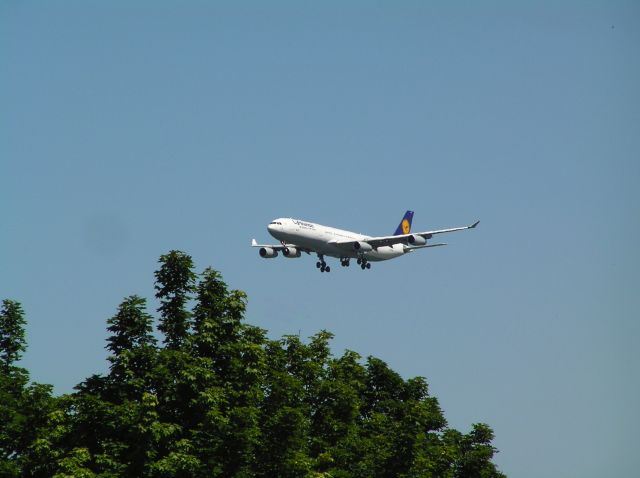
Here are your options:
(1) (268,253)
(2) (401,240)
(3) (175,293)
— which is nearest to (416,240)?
(2) (401,240)

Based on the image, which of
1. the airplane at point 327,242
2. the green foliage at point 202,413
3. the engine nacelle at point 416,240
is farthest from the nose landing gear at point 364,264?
the green foliage at point 202,413

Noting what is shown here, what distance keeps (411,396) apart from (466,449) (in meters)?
10.6

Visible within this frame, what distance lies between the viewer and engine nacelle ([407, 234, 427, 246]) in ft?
389

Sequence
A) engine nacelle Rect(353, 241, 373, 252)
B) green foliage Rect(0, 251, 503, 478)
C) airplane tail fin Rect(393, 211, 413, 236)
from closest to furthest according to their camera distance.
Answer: green foliage Rect(0, 251, 503, 478)
engine nacelle Rect(353, 241, 373, 252)
airplane tail fin Rect(393, 211, 413, 236)

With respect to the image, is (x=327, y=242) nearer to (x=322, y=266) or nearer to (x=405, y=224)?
(x=322, y=266)

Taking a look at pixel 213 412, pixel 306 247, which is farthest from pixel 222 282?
pixel 306 247

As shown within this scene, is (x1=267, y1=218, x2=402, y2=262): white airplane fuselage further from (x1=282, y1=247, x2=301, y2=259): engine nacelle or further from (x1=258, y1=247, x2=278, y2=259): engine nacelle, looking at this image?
(x1=258, y1=247, x2=278, y2=259): engine nacelle

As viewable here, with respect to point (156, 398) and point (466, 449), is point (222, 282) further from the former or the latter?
point (466, 449)

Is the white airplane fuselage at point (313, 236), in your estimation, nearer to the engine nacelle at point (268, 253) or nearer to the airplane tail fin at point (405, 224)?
the engine nacelle at point (268, 253)

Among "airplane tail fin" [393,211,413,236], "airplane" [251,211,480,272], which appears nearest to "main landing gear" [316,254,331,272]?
"airplane" [251,211,480,272]

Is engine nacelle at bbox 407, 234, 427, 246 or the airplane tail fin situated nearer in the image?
engine nacelle at bbox 407, 234, 427, 246

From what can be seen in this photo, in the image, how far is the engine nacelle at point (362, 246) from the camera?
396 feet

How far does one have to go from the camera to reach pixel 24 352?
85688mm

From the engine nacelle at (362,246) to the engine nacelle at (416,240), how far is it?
201 inches
